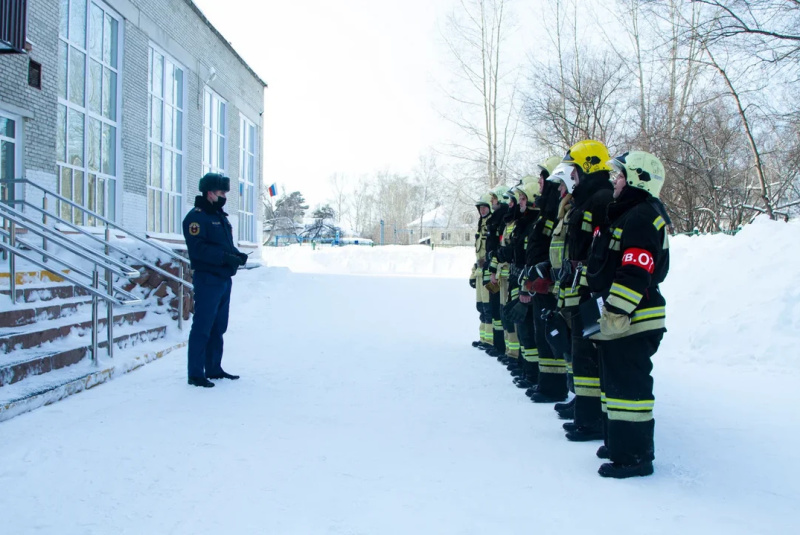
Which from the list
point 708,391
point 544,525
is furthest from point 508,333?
point 544,525

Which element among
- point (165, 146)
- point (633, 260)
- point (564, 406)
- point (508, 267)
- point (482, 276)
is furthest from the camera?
point (165, 146)

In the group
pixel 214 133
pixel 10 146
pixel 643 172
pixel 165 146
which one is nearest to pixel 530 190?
pixel 643 172

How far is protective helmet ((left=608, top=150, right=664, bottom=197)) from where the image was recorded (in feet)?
12.3

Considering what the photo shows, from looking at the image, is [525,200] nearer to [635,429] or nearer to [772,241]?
[635,429]

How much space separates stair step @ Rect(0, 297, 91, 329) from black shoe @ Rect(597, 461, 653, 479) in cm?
605

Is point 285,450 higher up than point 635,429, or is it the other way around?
point 635,429

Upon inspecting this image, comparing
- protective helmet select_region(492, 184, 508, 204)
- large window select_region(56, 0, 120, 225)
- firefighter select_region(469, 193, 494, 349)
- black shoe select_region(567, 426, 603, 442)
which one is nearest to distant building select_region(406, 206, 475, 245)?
large window select_region(56, 0, 120, 225)

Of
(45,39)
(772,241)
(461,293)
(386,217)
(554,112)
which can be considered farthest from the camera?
(386,217)

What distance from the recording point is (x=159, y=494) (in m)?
3.36

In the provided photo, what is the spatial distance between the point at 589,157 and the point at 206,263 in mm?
3826

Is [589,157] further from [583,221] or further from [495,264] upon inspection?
[495,264]

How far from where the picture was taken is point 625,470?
3639mm

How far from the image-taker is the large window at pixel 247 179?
22594 mm

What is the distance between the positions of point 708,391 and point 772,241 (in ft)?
14.3
